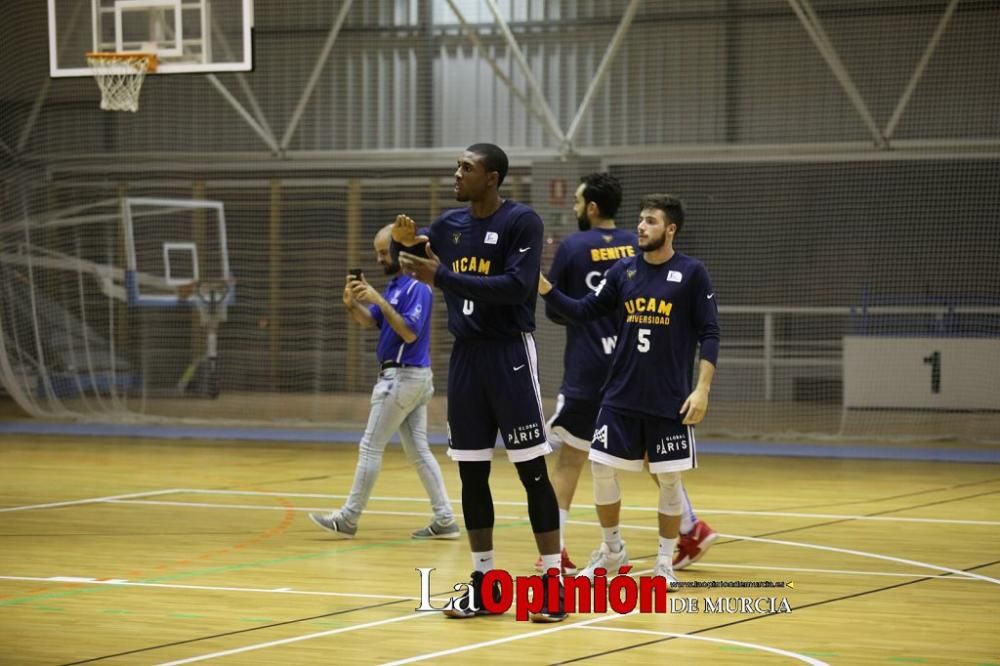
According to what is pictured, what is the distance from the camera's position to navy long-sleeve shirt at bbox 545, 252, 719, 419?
696 cm

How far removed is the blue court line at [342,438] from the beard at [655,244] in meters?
7.98

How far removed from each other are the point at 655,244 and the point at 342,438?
32.2 ft

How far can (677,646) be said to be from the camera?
581 cm

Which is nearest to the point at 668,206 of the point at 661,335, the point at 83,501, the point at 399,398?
the point at 661,335

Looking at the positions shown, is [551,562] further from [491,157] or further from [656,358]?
[491,157]

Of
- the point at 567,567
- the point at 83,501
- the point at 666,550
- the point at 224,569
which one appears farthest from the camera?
the point at 83,501

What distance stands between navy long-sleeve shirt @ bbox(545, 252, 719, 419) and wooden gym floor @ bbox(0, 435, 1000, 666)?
1008 millimetres

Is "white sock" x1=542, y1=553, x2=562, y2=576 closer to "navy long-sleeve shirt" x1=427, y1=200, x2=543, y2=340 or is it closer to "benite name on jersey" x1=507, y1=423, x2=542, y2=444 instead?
Result: "benite name on jersey" x1=507, y1=423, x2=542, y2=444

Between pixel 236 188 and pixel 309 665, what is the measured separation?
16391 mm

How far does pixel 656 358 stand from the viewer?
7008mm

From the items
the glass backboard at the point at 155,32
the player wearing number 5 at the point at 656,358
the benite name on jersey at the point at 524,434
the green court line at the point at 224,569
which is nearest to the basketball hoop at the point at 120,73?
the glass backboard at the point at 155,32

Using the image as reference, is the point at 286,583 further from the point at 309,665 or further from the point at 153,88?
the point at 153,88

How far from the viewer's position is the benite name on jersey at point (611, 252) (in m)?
7.82

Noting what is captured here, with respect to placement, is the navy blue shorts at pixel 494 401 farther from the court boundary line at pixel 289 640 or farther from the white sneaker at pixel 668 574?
the white sneaker at pixel 668 574
